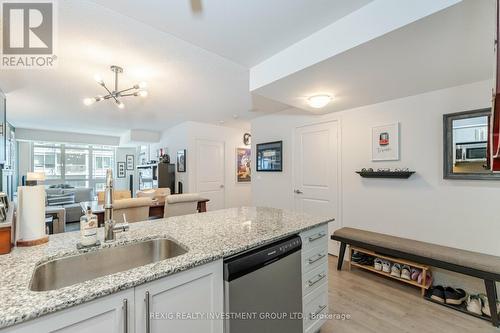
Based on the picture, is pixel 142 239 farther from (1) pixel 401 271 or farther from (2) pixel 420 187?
(2) pixel 420 187

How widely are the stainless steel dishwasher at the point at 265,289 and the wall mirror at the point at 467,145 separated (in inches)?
82.1

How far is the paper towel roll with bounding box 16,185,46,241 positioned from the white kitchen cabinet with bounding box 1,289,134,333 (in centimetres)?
73

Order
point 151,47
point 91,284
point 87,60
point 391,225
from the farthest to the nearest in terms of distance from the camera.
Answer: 1. point 391,225
2. point 87,60
3. point 151,47
4. point 91,284

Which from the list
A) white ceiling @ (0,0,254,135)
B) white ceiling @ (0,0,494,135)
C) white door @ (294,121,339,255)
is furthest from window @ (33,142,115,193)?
white door @ (294,121,339,255)

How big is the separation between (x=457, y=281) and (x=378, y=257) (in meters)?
0.73

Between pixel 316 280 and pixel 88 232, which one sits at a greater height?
pixel 88 232

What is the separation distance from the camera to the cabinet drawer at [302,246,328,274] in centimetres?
164

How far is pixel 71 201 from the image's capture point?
214 inches

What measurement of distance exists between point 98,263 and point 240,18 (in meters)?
1.86

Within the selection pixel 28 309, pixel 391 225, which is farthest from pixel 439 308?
pixel 28 309

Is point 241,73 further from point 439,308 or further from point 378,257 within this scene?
point 439,308

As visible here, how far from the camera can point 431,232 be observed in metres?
2.57

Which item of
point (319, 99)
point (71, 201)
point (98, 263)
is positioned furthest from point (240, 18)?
point (71, 201)

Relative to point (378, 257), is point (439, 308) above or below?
below
